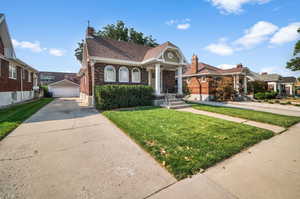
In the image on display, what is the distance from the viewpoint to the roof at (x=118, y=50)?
460 inches

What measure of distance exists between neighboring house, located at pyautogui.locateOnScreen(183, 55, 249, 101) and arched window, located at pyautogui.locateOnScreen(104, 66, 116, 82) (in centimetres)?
1060

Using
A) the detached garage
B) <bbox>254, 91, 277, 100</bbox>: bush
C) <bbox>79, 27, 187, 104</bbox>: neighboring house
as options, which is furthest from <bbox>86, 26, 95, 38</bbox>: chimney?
<bbox>254, 91, 277, 100</bbox>: bush

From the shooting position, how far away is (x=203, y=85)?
16.2 metres

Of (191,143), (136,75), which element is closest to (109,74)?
(136,75)

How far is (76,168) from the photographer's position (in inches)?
107

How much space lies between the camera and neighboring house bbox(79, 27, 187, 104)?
1138 centimetres

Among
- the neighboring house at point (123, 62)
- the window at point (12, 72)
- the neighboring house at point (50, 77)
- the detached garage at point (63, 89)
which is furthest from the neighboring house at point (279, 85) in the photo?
the neighboring house at point (50, 77)

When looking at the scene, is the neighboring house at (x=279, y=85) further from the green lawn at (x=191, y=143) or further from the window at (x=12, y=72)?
the window at (x=12, y=72)

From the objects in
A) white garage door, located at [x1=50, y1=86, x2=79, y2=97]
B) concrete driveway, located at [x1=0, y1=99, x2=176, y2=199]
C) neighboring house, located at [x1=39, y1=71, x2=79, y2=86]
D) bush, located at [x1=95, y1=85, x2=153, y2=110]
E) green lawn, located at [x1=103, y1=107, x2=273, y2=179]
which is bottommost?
concrete driveway, located at [x1=0, y1=99, x2=176, y2=199]

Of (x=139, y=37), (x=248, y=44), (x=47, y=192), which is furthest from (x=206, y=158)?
(x=139, y=37)

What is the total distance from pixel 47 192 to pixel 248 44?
22.9 m

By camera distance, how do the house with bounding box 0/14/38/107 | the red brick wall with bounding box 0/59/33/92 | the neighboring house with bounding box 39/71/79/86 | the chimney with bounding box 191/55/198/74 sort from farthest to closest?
the neighboring house with bounding box 39/71/79/86, the chimney with bounding box 191/55/198/74, the house with bounding box 0/14/38/107, the red brick wall with bounding box 0/59/33/92

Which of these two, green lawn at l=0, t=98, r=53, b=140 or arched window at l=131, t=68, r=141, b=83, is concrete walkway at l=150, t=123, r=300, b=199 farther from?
arched window at l=131, t=68, r=141, b=83

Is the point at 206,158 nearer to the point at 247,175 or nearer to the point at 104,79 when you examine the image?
the point at 247,175
